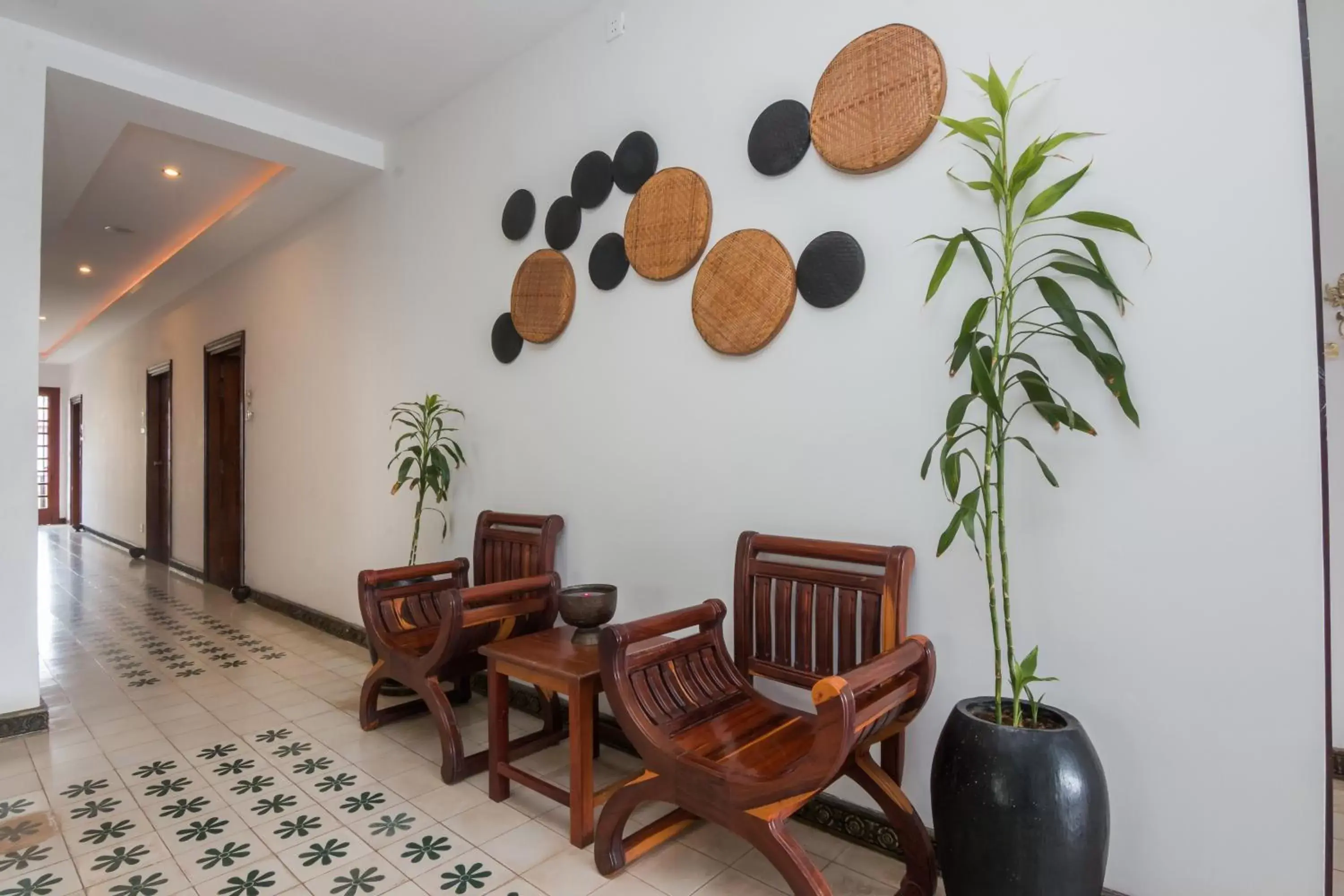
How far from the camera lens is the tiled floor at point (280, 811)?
1985 mm

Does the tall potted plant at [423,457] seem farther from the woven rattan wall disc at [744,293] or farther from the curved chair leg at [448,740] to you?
the woven rattan wall disc at [744,293]

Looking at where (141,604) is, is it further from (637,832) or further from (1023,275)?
(1023,275)

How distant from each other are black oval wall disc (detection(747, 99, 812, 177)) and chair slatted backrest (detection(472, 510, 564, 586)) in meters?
1.68

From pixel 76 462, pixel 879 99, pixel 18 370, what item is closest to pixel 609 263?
pixel 879 99

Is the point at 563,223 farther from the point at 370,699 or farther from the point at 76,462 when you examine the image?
the point at 76,462

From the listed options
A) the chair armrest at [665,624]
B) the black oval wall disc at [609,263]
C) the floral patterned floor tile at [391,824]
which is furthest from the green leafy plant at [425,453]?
the chair armrest at [665,624]

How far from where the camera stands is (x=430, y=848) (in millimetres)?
2156

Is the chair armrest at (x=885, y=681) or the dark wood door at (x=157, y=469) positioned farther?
the dark wood door at (x=157, y=469)

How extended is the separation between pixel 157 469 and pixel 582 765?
8.21 m

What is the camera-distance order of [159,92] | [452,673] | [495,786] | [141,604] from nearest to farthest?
[495,786] → [452,673] → [159,92] → [141,604]

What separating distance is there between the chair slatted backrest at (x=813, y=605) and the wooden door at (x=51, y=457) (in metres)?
15.1

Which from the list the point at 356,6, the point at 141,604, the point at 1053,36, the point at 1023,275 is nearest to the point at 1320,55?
the point at 1053,36

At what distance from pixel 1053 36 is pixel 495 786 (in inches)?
112

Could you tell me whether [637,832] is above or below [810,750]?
below
